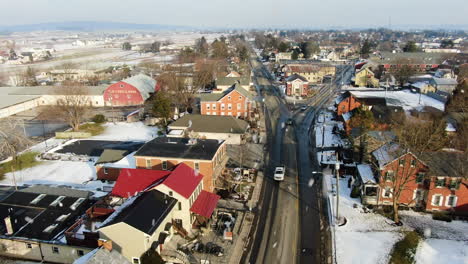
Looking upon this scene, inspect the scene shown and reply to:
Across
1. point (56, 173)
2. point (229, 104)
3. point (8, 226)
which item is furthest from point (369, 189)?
point (56, 173)

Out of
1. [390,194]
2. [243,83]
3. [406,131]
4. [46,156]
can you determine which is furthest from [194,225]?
[243,83]

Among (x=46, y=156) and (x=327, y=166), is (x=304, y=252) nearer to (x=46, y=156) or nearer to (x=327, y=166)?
(x=327, y=166)

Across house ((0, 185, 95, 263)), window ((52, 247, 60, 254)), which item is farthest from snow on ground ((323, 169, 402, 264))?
window ((52, 247, 60, 254))

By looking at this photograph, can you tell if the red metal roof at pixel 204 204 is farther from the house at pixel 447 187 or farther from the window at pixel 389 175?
the house at pixel 447 187

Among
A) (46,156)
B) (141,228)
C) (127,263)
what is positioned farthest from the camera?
(46,156)

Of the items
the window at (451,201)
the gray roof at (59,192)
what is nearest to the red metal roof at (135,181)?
the gray roof at (59,192)

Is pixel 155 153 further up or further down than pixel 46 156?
further up

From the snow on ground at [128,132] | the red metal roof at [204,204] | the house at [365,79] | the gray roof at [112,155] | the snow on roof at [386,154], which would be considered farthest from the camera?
the house at [365,79]
